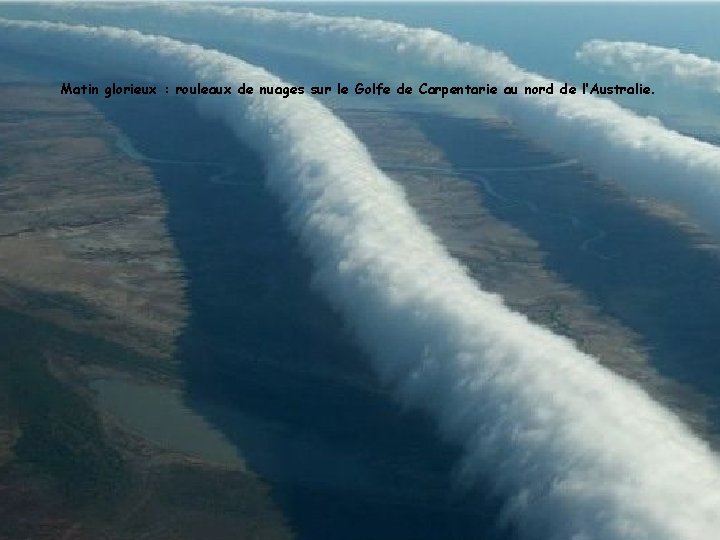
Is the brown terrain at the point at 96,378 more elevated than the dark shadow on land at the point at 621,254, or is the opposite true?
the dark shadow on land at the point at 621,254

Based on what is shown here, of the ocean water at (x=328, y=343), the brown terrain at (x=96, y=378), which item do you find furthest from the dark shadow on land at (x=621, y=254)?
the brown terrain at (x=96, y=378)

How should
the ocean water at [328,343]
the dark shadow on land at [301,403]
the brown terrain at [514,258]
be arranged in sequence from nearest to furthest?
1. the dark shadow on land at [301,403]
2. the ocean water at [328,343]
3. the brown terrain at [514,258]

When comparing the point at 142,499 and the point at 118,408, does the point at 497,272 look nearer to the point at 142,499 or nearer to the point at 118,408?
the point at 118,408

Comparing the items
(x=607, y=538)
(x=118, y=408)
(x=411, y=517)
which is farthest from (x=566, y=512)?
(x=118, y=408)

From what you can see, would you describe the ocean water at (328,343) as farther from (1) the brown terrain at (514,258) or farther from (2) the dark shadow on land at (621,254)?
(1) the brown terrain at (514,258)

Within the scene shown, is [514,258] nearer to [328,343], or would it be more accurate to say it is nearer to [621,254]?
[621,254]
